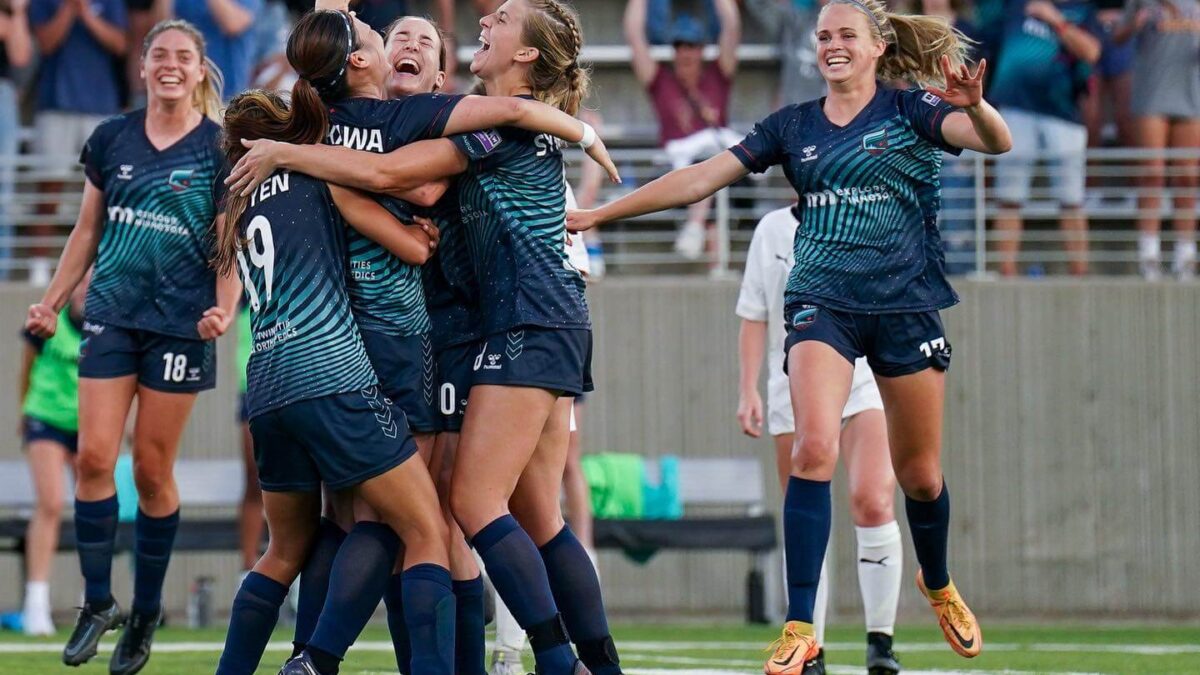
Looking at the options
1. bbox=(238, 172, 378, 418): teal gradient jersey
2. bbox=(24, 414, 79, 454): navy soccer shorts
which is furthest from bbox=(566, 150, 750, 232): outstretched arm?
bbox=(24, 414, 79, 454): navy soccer shorts

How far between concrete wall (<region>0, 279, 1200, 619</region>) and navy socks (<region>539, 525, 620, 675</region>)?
6810 millimetres

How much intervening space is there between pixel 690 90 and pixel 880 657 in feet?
22.3

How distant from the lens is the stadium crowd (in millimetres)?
12656

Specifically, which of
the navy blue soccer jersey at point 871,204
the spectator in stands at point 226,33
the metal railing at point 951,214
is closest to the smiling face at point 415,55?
the navy blue soccer jersey at point 871,204

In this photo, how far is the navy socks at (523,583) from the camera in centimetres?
538

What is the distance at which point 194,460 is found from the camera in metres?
12.7

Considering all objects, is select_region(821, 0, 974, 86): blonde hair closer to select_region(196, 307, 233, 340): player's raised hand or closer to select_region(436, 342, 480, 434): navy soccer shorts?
select_region(436, 342, 480, 434): navy soccer shorts

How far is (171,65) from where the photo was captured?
7.46 meters

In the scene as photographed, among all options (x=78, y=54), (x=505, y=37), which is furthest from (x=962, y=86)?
(x=78, y=54)

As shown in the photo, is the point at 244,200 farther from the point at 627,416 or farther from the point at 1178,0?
the point at 1178,0

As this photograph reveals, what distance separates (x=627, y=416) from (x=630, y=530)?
4.30ft

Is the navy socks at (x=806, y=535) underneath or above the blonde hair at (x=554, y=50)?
underneath

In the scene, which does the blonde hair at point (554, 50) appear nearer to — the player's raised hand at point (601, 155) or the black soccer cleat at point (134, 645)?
the player's raised hand at point (601, 155)

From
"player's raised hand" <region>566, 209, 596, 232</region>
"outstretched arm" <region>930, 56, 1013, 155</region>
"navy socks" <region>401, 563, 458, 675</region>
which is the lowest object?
"navy socks" <region>401, 563, 458, 675</region>
